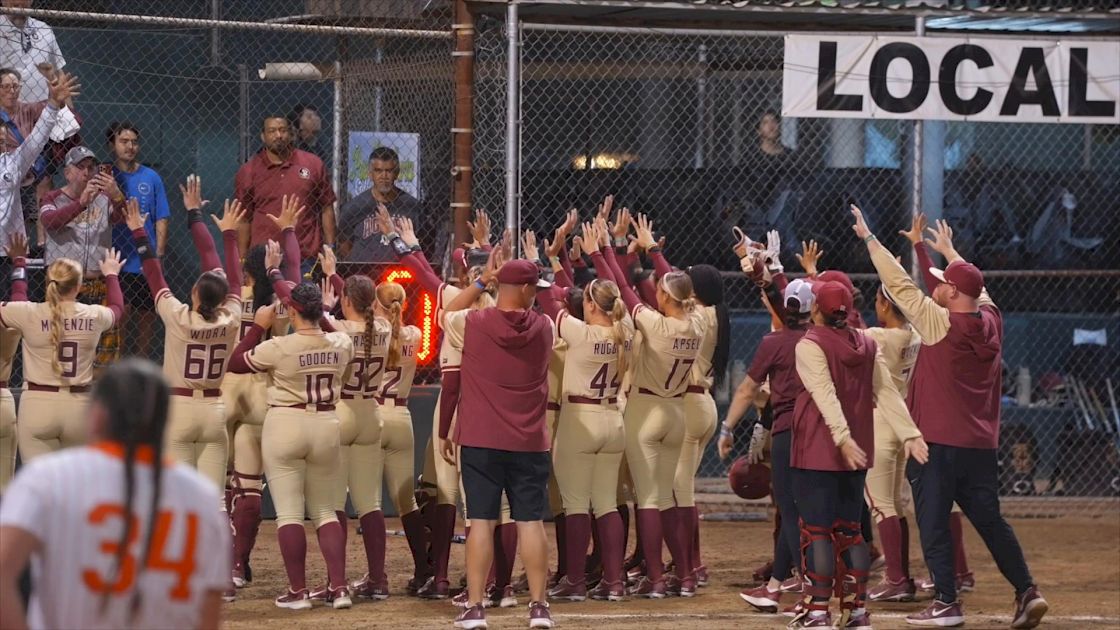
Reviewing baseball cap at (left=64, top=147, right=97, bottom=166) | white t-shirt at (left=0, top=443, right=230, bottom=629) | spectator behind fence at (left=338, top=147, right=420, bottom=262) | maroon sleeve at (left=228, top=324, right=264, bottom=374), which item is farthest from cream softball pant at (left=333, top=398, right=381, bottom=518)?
white t-shirt at (left=0, top=443, right=230, bottom=629)

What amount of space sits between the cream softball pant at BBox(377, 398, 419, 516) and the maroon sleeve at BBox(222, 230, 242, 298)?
1.10 m

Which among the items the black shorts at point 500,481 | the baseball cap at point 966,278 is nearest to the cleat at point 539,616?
the black shorts at point 500,481

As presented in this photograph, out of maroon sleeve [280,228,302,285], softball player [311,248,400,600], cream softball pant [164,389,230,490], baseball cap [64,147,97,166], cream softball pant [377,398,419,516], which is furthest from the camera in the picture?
baseball cap [64,147,97,166]

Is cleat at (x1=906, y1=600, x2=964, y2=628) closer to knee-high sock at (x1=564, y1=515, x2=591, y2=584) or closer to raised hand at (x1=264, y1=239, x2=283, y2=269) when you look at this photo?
knee-high sock at (x1=564, y1=515, x2=591, y2=584)

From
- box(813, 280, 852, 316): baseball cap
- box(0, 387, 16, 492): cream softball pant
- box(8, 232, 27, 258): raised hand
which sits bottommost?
box(0, 387, 16, 492): cream softball pant

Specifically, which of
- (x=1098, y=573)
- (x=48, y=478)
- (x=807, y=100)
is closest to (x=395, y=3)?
(x=807, y=100)

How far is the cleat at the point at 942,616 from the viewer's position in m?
8.52

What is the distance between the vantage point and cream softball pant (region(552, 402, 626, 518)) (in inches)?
350

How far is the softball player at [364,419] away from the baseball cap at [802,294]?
7.40 ft

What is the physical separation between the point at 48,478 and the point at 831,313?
17.1 feet

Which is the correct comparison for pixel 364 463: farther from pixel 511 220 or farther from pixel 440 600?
pixel 511 220

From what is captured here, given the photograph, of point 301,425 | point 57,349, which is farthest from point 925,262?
point 57,349

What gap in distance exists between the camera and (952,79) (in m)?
11.3

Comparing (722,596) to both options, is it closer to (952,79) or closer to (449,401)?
(449,401)
